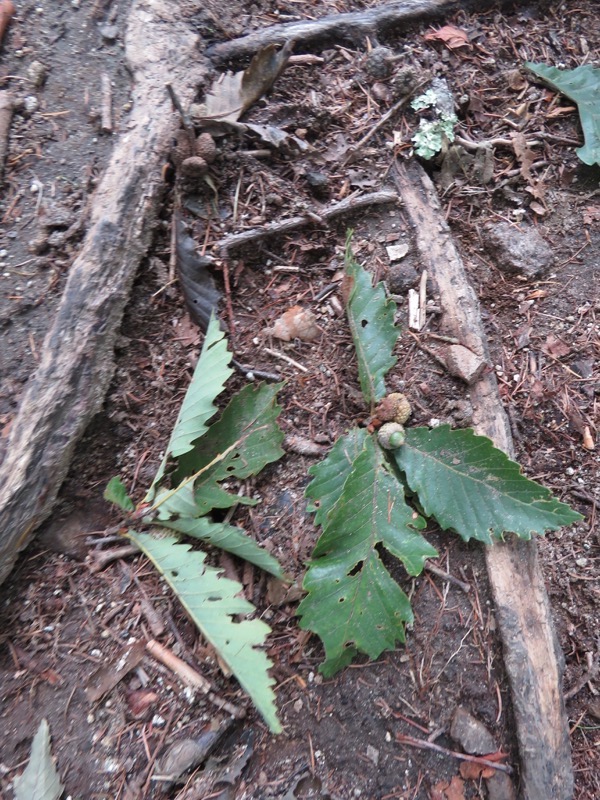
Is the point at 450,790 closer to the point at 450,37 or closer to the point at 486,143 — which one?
the point at 486,143

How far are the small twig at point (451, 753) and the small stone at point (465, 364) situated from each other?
3.66 ft

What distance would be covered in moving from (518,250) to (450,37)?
1090mm

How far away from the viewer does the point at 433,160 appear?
84.1 inches

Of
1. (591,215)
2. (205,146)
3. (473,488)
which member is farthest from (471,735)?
(205,146)

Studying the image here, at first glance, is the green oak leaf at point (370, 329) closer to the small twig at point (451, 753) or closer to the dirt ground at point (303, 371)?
the dirt ground at point (303, 371)

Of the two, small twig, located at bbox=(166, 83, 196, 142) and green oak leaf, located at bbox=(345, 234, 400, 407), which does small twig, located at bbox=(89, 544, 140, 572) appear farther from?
small twig, located at bbox=(166, 83, 196, 142)

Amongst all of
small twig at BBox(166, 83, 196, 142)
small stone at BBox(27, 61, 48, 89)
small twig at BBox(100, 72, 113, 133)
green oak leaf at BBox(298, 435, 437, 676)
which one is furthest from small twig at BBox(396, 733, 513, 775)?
small stone at BBox(27, 61, 48, 89)

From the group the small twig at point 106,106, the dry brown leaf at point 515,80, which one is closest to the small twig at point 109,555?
the small twig at point 106,106

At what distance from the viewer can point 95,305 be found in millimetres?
1760

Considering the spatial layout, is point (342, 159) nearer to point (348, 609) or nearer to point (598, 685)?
point (348, 609)

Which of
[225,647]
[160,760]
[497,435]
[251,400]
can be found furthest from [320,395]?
[160,760]

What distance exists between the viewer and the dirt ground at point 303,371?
4.90 ft

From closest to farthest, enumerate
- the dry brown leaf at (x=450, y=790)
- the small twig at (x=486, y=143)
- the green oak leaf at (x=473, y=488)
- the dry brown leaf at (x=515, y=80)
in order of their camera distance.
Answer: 1. the dry brown leaf at (x=450, y=790)
2. the green oak leaf at (x=473, y=488)
3. the small twig at (x=486, y=143)
4. the dry brown leaf at (x=515, y=80)

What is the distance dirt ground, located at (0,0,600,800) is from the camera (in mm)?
1493
